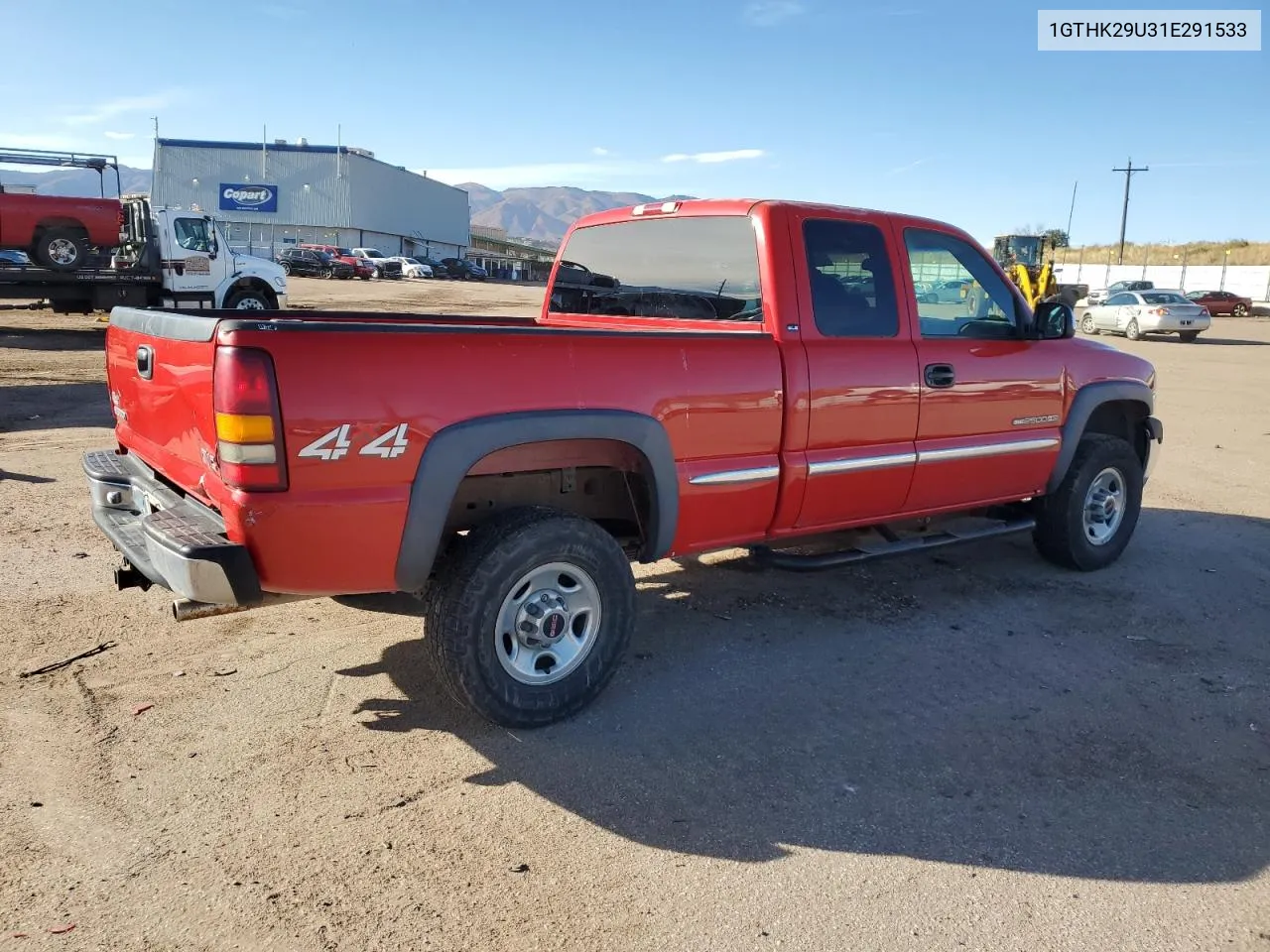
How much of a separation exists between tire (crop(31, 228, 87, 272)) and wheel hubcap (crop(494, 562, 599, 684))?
1750 centimetres

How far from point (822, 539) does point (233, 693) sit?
364 cm

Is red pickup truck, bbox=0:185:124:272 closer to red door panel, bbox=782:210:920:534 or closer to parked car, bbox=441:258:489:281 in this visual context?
red door panel, bbox=782:210:920:534

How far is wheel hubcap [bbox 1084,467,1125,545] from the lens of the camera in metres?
5.76

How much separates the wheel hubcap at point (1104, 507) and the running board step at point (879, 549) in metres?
0.42

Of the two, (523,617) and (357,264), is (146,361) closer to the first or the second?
(523,617)

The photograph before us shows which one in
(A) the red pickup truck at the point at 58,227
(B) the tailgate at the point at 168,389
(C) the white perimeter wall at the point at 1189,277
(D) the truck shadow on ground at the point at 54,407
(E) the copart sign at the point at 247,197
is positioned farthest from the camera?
(E) the copart sign at the point at 247,197

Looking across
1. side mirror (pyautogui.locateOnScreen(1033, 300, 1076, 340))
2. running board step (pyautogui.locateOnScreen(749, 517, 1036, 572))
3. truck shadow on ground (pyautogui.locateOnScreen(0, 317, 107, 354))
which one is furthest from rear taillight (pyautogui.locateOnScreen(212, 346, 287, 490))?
truck shadow on ground (pyautogui.locateOnScreen(0, 317, 107, 354))

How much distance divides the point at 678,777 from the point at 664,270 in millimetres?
2564

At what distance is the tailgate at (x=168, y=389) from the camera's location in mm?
3102

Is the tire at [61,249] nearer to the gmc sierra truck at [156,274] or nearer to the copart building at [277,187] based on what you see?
the gmc sierra truck at [156,274]

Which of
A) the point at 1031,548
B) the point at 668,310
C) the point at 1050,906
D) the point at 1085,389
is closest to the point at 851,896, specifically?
the point at 1050,906

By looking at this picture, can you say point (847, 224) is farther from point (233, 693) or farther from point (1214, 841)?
point (233, 693)

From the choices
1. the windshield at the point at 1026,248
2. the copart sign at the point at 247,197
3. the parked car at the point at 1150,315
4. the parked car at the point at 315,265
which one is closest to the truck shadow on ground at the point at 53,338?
the windshield at the point at 1026,248

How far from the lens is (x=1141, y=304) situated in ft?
92.7
